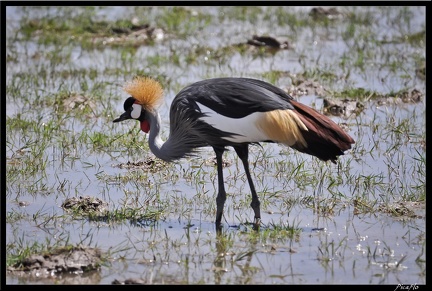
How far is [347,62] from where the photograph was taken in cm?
1061

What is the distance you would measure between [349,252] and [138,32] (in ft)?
22.4

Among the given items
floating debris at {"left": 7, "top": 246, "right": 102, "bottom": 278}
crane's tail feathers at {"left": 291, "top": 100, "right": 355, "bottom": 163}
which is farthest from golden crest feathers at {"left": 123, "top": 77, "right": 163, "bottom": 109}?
floating debris at {"left": 7, "top": 246, "right": 102, "bottom": 278}

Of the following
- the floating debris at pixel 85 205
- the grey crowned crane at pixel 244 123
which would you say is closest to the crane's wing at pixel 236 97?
the grey crowned crane at pixel 244 123

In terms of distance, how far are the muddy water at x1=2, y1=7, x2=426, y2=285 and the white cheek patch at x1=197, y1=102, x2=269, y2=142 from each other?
1.82ft

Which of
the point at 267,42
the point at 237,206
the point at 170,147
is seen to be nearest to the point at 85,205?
the point at 170,147

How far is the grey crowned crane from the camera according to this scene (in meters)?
6.10

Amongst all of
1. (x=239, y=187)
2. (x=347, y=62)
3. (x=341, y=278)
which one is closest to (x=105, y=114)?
(x=239, y=187)

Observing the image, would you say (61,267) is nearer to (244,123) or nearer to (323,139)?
(244,123)

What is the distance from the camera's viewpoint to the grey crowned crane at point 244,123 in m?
6.10

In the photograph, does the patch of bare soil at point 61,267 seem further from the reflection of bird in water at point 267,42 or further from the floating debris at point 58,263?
the reflection of bird in water at point 267,42

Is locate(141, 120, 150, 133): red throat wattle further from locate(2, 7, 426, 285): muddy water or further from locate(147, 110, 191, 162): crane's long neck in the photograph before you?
locate(2, 7, 426, 285): muddy water

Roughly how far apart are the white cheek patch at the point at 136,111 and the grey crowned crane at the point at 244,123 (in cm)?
39

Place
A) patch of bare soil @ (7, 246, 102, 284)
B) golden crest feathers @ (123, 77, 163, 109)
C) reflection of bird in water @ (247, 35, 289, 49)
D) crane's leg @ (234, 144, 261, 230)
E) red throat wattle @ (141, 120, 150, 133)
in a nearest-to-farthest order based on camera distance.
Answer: patch of bare soil @ (7, 246, 102, 284), crane's leg @ (234, 144, 261, 230), golden crest feathers @ (123, 77, 163, 109), red throat wattle @ (141, 120, 150, 133), reflection of bird in water @ (247, 35, 289, 49)

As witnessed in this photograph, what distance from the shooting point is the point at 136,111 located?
22.3ft
